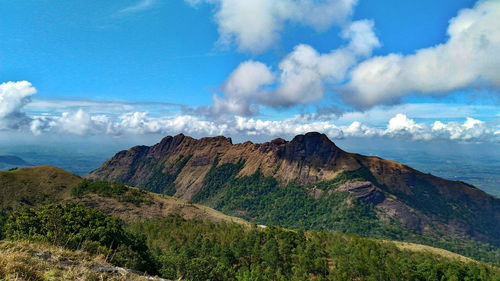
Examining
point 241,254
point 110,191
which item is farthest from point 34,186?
point 241,254

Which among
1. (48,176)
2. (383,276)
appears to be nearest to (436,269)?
(383,276)

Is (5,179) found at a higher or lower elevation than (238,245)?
higher

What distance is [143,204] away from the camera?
14888 centimetres

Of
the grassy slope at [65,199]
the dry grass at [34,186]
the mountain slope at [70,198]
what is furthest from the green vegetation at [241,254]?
the dry grass at [34,186]

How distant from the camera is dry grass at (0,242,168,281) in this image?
8.98 m

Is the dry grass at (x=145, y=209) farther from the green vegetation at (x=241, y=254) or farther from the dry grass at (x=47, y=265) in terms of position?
the dry grass at (x=47, y=265)

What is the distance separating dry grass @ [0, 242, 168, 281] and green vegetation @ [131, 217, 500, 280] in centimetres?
4928

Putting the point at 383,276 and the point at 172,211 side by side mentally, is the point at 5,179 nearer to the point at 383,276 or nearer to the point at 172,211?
the point at 172,211

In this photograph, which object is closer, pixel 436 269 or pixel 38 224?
pixel 38 224

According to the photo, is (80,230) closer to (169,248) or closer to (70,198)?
(169,248)

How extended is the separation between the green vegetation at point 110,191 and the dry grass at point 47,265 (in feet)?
487

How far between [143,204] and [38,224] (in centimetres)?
10481

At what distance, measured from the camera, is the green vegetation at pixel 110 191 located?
5695 inches

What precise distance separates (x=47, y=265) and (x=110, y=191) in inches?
6400
